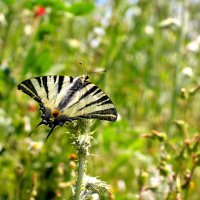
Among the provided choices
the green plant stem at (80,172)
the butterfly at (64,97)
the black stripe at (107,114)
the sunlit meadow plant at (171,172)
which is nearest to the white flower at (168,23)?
the sunlit meadow plant at (171,172)

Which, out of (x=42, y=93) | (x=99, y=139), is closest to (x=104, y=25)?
(x=99, y=139)

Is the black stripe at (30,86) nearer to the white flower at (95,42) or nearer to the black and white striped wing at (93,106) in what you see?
the black and white striped wing at (93,106)

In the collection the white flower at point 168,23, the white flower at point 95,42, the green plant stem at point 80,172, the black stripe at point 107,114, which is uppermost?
the white flower at point 168,23

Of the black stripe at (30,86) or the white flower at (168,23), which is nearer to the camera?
the black stripe at (30,86)

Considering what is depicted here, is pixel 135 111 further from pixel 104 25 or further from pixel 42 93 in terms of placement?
pixel 42 93

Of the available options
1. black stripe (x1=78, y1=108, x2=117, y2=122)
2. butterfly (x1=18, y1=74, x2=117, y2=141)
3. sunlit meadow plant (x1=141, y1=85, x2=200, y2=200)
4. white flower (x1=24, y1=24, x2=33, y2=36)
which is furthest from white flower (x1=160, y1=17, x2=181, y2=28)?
→ black stripe (x1=78, y1=108, x2=117, y2=122)

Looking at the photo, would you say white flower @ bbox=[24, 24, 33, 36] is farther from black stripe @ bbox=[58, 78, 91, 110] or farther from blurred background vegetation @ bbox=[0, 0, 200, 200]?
black stripe @ bbox=[58, 78, 91, 110]

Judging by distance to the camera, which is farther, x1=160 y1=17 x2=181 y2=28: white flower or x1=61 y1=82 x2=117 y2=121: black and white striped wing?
x1=160 y1=17 x2=181 y2=28: white flower

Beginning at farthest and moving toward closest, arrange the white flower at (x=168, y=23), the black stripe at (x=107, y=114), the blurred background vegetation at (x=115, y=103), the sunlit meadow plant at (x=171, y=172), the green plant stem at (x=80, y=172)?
the white flower at (x=168, y=23)
the blurred background vegetation at (x=115, y=103)
the sunlit meadow plant at (x=171, y=172)
the black stripe at (x=107, y=114)
the green plant stem at (x=80, y=172)
